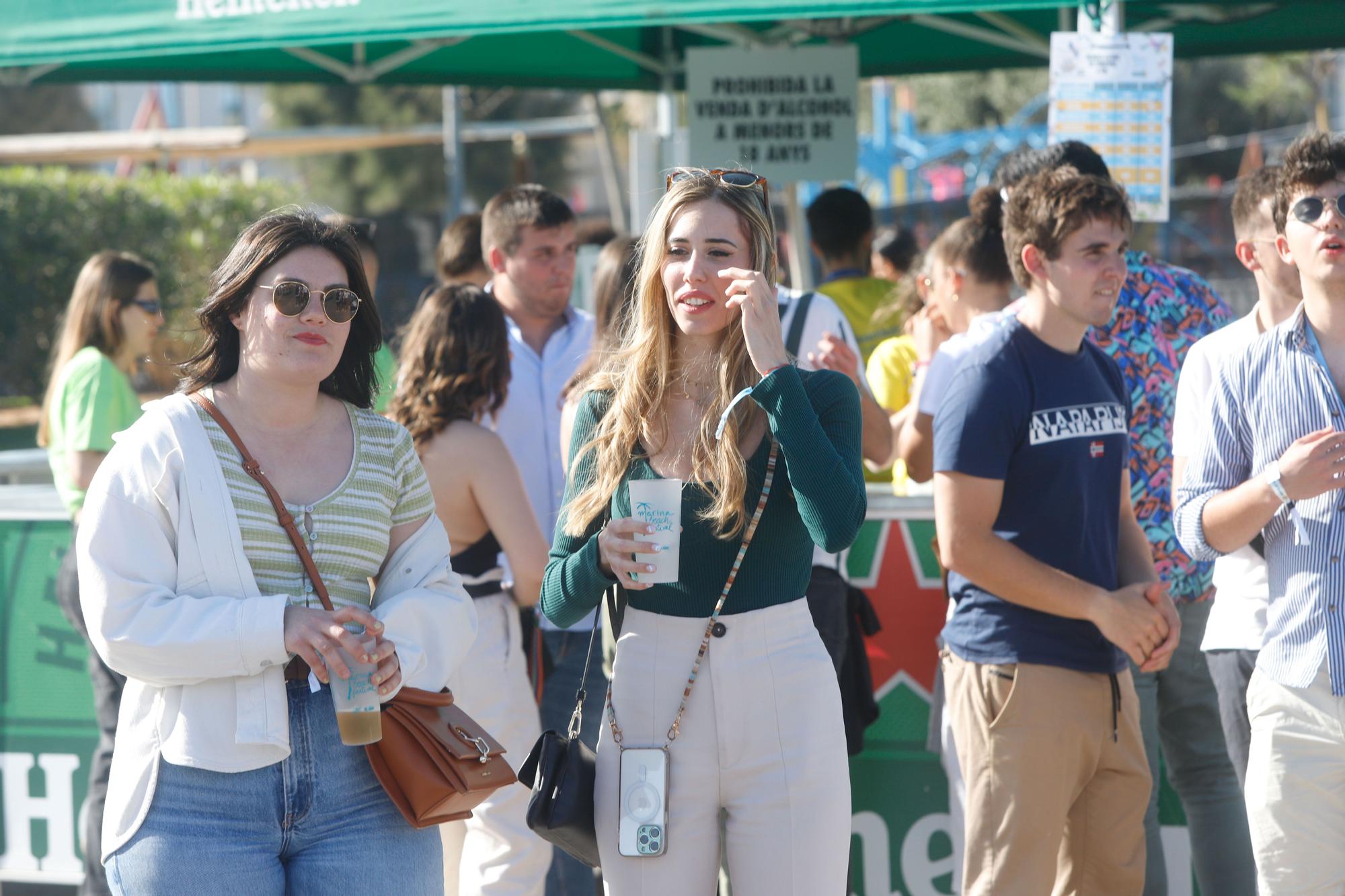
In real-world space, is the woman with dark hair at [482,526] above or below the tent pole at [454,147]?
below

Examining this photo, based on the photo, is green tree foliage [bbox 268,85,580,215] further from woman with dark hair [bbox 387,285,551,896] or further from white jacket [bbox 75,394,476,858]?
white jacket [bbox 75,394,476,858]

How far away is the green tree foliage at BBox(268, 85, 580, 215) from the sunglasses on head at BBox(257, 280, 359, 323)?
86.0 feet

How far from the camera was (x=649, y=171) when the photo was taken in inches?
363

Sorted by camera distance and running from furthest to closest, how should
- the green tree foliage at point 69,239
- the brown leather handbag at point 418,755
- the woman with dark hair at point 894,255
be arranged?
1. the green tree foliage at point 69,239
2. the woman with dark hair at point 894,255
3. the brown leather handbag at point 418,755

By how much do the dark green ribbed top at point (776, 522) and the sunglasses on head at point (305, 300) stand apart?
0.63 m

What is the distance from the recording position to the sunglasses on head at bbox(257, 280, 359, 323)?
2.68m

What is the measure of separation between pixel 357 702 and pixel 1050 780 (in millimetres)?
1751

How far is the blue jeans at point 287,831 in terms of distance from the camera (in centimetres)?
251

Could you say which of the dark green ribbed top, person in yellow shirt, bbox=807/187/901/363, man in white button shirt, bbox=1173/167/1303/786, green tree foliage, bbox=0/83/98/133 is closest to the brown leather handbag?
the dark green ribbed top

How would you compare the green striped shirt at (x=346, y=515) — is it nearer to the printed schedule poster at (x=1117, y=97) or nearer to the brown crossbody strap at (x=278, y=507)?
the brown crossbody strap at (x=278, y=507)

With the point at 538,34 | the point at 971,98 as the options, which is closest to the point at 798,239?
the point at 538,34

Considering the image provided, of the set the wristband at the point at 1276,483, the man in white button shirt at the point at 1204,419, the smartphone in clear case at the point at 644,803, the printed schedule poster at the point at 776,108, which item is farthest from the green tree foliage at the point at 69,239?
the wristband at the point at 1276,483

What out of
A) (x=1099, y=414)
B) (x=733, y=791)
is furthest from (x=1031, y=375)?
(x=733, y=791)

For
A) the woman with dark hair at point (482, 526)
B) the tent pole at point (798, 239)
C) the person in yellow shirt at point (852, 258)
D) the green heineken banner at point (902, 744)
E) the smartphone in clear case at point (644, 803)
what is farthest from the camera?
the tent pole at point (798, 239)
